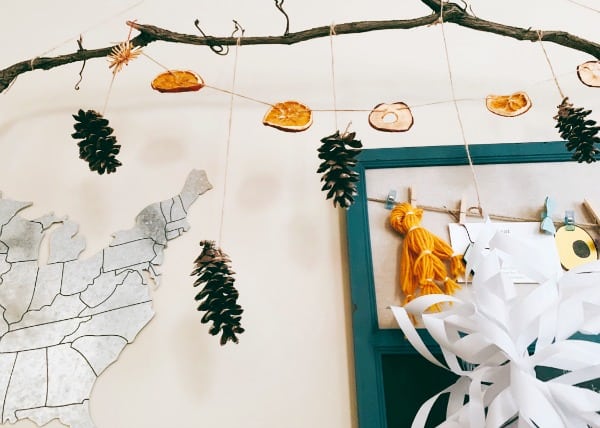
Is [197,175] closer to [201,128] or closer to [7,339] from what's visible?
[201,128]

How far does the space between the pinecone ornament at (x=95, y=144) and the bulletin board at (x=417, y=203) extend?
39 cm

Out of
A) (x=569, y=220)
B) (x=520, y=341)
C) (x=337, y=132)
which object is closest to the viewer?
(x=520, y=341)

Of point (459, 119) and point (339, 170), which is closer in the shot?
point (339, 170)

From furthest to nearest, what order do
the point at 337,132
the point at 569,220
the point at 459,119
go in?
the point at 459,119
the point at 569,220
the point at 337,132

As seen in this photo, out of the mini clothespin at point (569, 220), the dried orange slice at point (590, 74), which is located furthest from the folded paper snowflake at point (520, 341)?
the dried orange slice at point (590, 74)

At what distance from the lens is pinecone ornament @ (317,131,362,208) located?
657 mm

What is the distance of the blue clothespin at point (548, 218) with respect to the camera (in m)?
0.78

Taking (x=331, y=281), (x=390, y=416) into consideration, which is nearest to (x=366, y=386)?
(x=390, y=416)

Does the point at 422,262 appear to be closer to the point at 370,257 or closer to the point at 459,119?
the point at 370,257

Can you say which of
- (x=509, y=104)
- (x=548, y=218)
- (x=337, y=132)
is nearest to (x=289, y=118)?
(x=337, y=132)

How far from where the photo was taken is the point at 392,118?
72 cm

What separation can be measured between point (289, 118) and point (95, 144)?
286 mm

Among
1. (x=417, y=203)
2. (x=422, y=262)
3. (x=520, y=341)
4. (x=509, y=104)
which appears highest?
(x=509, y=104)

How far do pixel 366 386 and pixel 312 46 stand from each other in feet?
2.29
